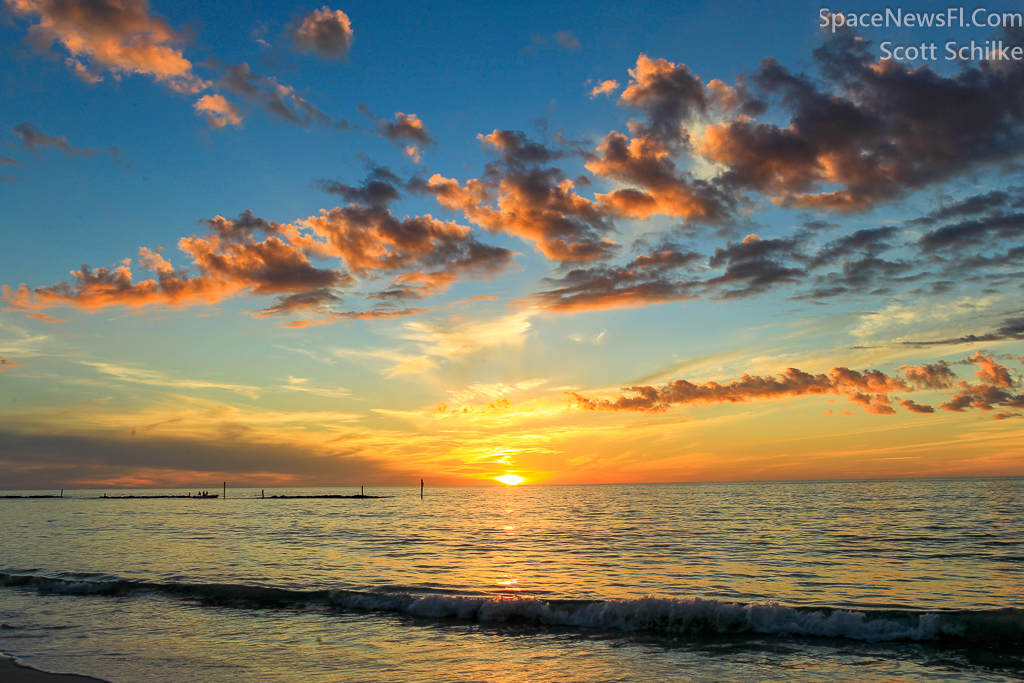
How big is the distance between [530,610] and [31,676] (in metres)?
13.7

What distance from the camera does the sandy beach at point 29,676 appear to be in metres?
12.8

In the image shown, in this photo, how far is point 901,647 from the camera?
16547mm

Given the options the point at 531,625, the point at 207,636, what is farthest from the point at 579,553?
the point at 207,636

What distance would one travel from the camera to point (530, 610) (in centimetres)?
2041

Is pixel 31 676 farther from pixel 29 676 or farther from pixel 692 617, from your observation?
pixel 692 617

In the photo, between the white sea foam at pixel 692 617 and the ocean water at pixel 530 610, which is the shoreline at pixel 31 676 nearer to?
the ocean water at pixel 530 610

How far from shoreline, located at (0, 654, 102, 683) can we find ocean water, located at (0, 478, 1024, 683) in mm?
464

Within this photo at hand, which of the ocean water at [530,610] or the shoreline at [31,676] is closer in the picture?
the shoreline at [31,676]

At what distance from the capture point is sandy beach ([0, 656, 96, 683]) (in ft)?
41.8

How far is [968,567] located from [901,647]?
18124 millimetres

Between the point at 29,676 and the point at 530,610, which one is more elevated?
the point at 29,676

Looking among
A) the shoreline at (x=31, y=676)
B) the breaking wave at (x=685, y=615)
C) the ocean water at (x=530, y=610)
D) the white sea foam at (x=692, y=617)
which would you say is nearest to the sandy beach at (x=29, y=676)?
the shoreline at (x=31, y=676)

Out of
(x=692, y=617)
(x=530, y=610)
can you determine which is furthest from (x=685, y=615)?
(x=530, y=610)

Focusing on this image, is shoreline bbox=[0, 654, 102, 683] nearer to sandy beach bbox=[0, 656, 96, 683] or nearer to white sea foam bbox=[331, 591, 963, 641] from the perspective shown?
sandy beach bbox=[0, 656, 96, 683]
